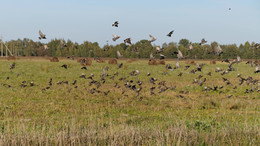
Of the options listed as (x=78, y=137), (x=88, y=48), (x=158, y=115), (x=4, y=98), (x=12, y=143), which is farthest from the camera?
(x=88, y=48)

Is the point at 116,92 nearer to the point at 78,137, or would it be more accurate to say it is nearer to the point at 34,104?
the point at 34,104

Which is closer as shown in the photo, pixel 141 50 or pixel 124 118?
pixel 124 118

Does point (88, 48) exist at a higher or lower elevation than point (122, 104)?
higher

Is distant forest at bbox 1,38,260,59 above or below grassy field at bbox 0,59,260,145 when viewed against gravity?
above

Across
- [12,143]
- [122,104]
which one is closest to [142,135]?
[12,143]

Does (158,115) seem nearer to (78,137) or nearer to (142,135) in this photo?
(142,135)

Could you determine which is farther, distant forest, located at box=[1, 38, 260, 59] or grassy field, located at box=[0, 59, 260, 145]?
distant forest, located at box=[1, 38, 260, 59]

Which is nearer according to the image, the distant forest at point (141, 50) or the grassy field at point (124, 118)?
the grassy field at point (124, 118)

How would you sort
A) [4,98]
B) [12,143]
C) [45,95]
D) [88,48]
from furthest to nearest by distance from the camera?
[88,48] < [45,95] < [4,98] < [12,143]

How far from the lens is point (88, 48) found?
316 feet

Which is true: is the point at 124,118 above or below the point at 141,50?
below

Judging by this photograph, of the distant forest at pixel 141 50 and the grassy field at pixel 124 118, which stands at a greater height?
the distant forest at pixel 141 50

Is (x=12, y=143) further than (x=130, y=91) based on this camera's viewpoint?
No

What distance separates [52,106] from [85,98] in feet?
9.11
